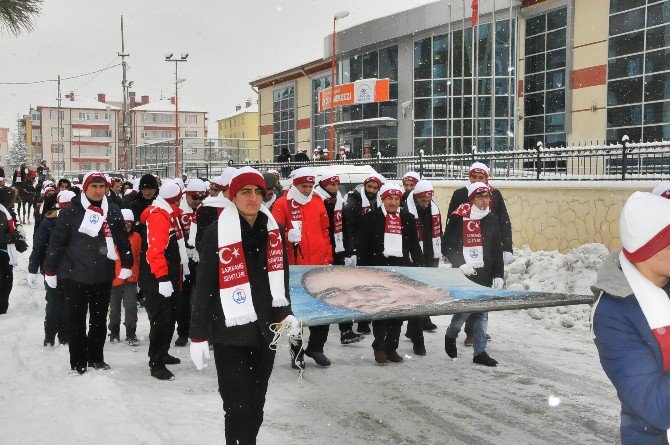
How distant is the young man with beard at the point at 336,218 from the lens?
863 centimetres

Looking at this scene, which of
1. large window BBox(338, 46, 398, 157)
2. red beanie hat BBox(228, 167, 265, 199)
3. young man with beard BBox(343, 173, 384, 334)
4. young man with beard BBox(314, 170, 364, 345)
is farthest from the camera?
large window BBox(338, 46, 398, 157)

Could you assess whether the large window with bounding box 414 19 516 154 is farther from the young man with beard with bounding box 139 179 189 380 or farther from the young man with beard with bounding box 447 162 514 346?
the young man with beard with bounding box 139 179 189 380

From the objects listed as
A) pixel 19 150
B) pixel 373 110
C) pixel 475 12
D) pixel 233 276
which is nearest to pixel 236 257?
pixel 233 276

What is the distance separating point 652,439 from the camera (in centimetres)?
263

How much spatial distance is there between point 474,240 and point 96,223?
403cm

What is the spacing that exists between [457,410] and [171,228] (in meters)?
3.33

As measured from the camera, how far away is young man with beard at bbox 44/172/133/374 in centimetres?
673

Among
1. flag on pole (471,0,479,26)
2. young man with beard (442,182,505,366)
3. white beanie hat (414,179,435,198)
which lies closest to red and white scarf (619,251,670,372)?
young man with beard (442,182,505,366)

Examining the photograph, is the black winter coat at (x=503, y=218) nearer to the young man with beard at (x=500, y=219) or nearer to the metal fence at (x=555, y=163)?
the young man with beard at (x=500, y=219)

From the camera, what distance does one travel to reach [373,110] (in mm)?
33656

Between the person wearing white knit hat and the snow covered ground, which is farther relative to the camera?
the snow covered ground

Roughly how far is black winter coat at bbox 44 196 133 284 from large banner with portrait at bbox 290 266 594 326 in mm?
1928

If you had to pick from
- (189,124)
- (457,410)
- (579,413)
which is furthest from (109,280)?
(189,124)

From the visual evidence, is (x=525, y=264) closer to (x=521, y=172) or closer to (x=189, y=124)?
(x=521, y=172)
